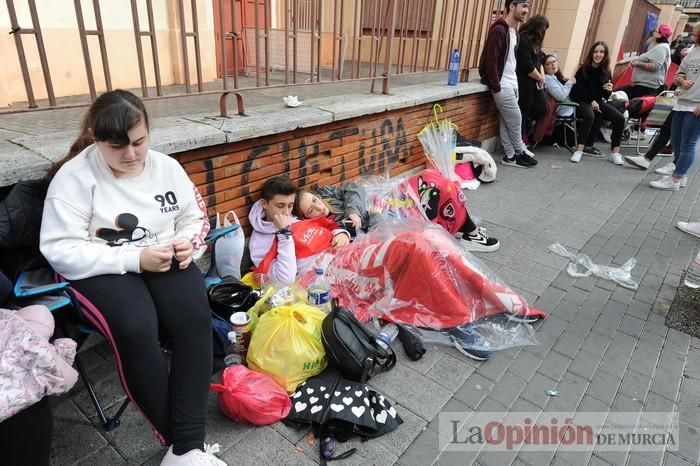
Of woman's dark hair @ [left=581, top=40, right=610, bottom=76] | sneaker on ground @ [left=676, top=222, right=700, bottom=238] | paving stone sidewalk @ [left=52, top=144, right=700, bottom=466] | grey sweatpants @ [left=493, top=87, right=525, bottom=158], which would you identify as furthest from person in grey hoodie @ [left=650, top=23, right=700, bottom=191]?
grey sweatpants @ [left=493, top=87, right=525, bottom=158]

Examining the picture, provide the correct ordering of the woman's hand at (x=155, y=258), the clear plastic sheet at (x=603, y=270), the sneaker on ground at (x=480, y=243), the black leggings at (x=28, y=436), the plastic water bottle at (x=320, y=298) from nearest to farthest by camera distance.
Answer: the black leggings at (x=28, y=436) < the woman's hand at (x=155, y=258) < the plastic water bottle at (x=320, y=298) < the clear plastic sheet at (x=603, y=270) < the sneaker on ground at (x=480, y=243)

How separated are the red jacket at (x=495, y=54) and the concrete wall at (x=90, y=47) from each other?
365 cm

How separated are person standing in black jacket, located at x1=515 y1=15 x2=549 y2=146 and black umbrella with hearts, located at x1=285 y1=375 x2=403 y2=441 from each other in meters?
5.50

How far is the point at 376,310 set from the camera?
9.66 feet

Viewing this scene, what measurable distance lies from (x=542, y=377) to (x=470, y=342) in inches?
17.1

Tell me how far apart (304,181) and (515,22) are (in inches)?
156

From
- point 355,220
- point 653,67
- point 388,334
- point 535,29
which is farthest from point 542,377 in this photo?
point 653,67

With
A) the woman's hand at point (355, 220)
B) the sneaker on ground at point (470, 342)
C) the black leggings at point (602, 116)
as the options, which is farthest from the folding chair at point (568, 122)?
the sneaker on ground at point (470, 342)

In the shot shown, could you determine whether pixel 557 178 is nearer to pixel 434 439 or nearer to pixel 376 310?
pixel 376 310

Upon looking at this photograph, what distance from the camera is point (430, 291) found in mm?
2854

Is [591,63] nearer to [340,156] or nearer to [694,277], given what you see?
[694,277]

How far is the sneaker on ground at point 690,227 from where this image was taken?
14.7ft

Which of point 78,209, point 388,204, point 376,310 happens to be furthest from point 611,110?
point 78,209

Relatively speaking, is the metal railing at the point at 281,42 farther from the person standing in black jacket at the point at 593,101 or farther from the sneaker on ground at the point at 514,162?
the person standing in black jacket at the point at 593,101
